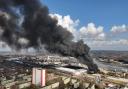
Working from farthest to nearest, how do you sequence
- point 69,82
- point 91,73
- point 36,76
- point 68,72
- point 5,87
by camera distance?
point 68,72, point 91,73, point 69,82, point 36,76, point 5,87

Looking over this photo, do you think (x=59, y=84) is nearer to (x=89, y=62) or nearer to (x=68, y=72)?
(x=89, y=62)

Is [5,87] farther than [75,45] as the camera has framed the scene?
No

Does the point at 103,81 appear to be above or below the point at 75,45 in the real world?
below

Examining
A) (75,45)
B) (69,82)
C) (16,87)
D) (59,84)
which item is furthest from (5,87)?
(75,45)

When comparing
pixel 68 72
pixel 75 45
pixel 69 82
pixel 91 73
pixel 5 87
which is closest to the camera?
pixel 5 87

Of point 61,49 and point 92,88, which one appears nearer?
point 92,88

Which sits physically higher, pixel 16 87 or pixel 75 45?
pixel 75 45

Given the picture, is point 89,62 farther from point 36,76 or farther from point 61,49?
point 36,76

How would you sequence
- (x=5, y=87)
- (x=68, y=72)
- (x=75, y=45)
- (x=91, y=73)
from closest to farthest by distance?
(x=5, y=87) → (x=75, y=45) → (x=91, y=73) → (x=68, y=72)

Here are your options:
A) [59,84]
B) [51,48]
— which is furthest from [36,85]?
[51,48]
